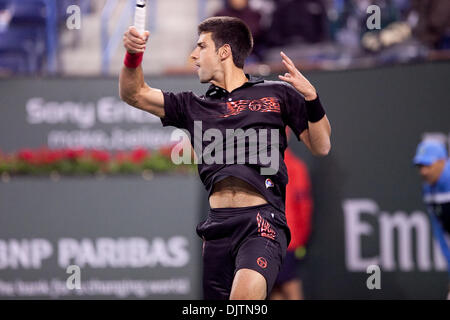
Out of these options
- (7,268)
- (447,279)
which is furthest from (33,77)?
(447,279)

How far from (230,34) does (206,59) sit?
0.80ft

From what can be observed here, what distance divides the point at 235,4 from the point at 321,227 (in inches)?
131

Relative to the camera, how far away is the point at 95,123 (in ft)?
28.8

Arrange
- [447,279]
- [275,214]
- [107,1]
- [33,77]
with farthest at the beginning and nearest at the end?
[107,1], [33,77], [447,279], [275,214]

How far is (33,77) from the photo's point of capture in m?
8.80

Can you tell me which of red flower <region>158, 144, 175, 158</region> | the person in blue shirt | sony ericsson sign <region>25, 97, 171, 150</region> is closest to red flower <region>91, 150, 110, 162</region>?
sony ericsson sign <region>25, 97, 171, 150</region>

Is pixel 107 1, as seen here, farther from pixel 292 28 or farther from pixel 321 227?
pixel 321 227

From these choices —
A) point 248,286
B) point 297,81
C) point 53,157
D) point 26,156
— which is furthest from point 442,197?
point 26,156

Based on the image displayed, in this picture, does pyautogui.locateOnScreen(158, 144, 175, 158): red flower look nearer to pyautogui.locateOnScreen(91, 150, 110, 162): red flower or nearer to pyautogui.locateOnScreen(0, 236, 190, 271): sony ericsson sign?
pyautogui.locateOnScreen(91, 150, 110, 162): red flower

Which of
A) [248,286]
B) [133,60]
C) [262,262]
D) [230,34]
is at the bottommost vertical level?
[248,286]

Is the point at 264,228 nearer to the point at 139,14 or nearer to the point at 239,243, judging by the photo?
the point at 239,243

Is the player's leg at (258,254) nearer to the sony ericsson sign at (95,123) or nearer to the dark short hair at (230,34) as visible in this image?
the dark short hair at (230,34)

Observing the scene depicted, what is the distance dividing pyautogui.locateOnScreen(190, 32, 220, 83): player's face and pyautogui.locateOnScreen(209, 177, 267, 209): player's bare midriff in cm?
70

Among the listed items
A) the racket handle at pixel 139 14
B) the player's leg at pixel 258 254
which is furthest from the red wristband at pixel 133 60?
the player's leg at pixel 258 254
